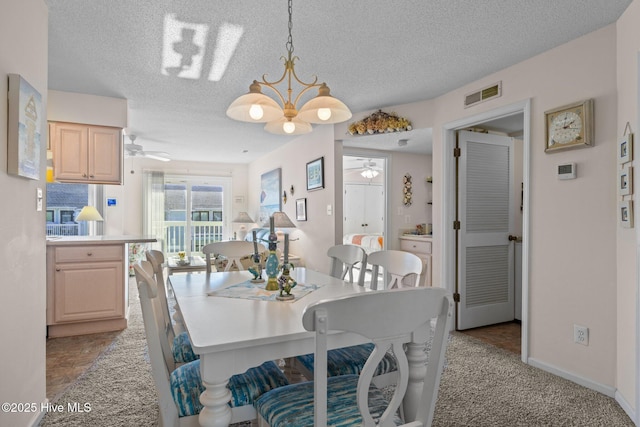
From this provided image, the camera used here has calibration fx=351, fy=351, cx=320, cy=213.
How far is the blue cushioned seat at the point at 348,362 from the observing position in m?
1.60

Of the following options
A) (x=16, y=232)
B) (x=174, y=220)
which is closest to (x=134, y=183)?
(x=174, y=220)

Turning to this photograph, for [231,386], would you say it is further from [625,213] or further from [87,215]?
[87,215]

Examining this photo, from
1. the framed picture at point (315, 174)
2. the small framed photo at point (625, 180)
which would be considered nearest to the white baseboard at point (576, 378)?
the small framed photo at point (625, 180)

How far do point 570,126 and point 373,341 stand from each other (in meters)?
2.35

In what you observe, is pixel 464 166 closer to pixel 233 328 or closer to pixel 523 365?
pixel 523 365

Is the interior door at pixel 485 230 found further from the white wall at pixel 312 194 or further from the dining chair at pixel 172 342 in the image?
the dining chair at pixel 172 342

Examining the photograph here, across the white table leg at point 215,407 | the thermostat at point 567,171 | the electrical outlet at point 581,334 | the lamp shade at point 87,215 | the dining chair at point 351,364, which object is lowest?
the electrical outlet at point 581,334

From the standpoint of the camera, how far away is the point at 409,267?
6.38ft

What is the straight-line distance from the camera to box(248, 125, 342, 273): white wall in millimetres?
4434

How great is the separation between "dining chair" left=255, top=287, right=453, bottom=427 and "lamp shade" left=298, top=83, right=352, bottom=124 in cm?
117

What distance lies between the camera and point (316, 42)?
2.49m

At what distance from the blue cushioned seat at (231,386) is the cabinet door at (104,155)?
304 centimetres

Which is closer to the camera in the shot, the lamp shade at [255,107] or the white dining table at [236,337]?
the white dining table at [236,337]

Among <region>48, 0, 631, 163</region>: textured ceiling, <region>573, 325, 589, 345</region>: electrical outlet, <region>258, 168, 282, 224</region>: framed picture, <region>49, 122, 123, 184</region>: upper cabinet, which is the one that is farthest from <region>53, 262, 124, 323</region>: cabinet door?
<region>573, 325, 589, 345</region>: electrical outlet
